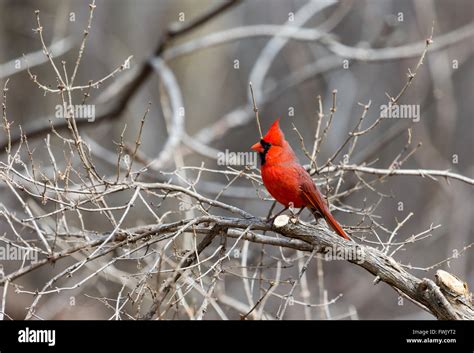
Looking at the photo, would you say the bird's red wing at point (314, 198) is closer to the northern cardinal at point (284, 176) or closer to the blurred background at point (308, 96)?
the northern cardinal at point (284, 176)

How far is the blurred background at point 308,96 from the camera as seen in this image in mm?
9719

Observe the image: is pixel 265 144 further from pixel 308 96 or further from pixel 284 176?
pixel 308 96

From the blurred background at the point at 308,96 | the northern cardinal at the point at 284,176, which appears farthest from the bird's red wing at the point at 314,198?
the blurred background at the point at 308,96

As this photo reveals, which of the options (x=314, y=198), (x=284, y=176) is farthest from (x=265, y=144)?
(x=314, y=198)

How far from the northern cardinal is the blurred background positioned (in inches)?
164

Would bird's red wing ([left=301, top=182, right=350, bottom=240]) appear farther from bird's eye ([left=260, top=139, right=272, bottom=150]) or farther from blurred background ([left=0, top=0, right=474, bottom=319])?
blurred background ([left=0, top=0, right=474, bottom=319])

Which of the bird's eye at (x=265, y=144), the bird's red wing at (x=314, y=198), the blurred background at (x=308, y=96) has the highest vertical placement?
the blurred background at (x=308, y=96)

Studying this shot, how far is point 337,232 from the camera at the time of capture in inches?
162

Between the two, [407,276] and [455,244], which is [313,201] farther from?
[455,244]

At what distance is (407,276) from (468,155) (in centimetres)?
797

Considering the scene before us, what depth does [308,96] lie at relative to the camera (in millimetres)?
12125

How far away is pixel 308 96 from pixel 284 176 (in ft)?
26.6

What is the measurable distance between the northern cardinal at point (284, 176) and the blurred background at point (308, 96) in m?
4.16
